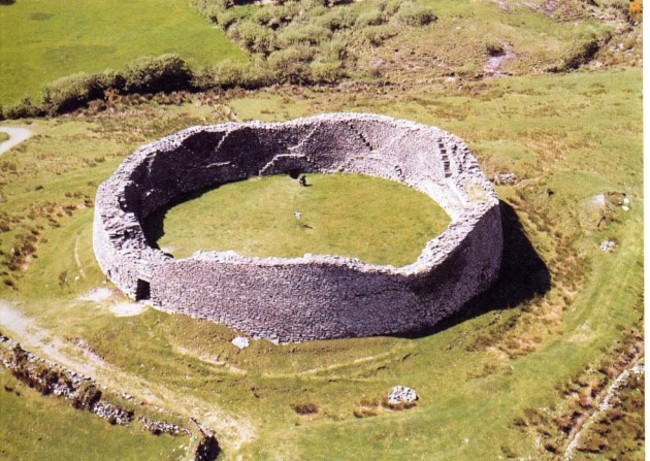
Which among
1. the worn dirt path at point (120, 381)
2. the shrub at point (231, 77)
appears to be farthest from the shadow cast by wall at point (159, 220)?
the shrub at point (231, 77)

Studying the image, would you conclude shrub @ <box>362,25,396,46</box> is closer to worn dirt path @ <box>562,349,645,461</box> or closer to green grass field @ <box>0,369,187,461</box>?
worn dirt path @ <box>562,349,645,461</box>

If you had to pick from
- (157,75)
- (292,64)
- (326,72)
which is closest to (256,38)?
(292,64)

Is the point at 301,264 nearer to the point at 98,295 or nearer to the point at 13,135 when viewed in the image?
the point at 98,295

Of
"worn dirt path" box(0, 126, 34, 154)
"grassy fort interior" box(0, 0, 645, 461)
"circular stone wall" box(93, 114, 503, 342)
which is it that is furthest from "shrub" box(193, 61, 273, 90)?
"circular stone wall" box(93, 114, 503, 342)

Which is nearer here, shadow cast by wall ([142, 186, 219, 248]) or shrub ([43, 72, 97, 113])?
shadow cast by wall ([142, 186, 219, 248])

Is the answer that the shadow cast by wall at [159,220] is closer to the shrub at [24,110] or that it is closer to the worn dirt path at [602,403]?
the worn dirt path at [602,403]

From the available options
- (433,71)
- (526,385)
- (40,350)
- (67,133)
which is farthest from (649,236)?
(433,71)

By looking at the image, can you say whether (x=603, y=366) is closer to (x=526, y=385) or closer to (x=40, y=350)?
(x=526, y=385)
